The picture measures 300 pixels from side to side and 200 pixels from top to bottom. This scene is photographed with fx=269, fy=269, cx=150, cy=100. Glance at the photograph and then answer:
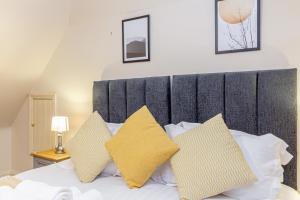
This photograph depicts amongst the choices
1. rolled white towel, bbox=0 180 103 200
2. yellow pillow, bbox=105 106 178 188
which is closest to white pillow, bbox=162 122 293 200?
yellow pillow, bbox=105 106 178 188

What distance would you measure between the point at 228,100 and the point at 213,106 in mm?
124

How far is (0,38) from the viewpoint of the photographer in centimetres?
281

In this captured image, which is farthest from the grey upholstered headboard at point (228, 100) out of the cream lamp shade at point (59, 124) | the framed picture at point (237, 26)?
the cream lamp shade at point (59, 124)

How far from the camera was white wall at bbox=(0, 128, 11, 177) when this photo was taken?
395 centimetres

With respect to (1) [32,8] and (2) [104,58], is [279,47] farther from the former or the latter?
(1) [32,8]

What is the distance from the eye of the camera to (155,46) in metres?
2.54

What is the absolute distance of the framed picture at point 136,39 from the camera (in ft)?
8.45

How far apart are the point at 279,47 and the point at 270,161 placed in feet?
2.73

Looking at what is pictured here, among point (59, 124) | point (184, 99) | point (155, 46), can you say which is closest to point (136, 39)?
point (155, 46)

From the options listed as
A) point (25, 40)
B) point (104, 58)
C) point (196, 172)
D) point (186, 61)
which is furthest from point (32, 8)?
point (196, 172)

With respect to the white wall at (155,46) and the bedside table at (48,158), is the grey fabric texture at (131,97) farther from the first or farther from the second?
the bedside table at (48,158)

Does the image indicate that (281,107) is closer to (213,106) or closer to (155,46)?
(213,106)

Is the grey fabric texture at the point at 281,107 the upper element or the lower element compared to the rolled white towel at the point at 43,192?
upper

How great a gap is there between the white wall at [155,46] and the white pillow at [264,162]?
590 millimetres
